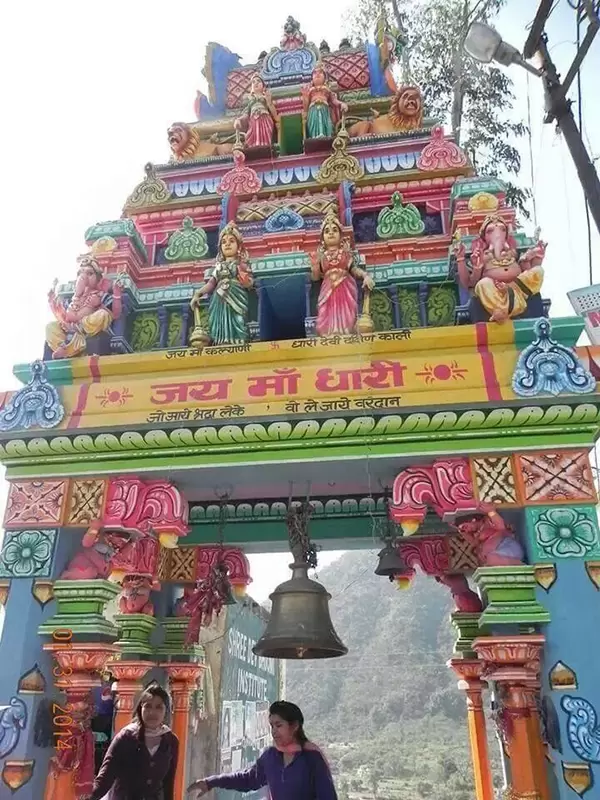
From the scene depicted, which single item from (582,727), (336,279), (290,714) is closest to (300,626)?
(290,714)

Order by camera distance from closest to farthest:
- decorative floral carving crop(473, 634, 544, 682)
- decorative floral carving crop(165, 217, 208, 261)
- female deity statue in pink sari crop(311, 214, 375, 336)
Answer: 1. decorative floral carving crop(473, 634, 544, 682)
2. female deity statue in pink sari crop(311, 214, 375, 336)
3. decorative floral carving crop(165, 217, 208, 261)

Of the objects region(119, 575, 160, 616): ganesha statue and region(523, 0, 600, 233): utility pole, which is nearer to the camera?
region(523, 0, 600, 233): utility pole

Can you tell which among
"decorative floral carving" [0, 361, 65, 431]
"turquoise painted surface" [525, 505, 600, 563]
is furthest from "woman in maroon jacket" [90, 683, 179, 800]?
"turquoise painted surface" [525, 505, 600, 563]

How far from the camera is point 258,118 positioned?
686cm

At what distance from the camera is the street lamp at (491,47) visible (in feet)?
15.6

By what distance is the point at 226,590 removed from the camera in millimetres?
6348

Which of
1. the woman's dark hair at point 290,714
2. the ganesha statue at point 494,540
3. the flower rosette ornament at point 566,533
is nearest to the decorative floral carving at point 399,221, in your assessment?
the ganesha statue at point 494,540

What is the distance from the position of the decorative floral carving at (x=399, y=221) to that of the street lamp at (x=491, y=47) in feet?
4.75

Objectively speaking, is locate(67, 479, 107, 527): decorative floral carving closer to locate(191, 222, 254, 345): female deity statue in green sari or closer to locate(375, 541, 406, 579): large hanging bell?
locate(191, 222, 254, 345): female deity statue in green sari

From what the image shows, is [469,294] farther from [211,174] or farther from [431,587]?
[431,587]

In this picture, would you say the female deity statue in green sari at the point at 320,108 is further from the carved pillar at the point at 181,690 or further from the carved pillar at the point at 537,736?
the carved pillar at the point at 181,690

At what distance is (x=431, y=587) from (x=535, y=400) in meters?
47.9

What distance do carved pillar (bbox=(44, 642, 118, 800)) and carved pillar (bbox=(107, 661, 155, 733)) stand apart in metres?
1.58

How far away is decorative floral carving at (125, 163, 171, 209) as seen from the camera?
260 inches
